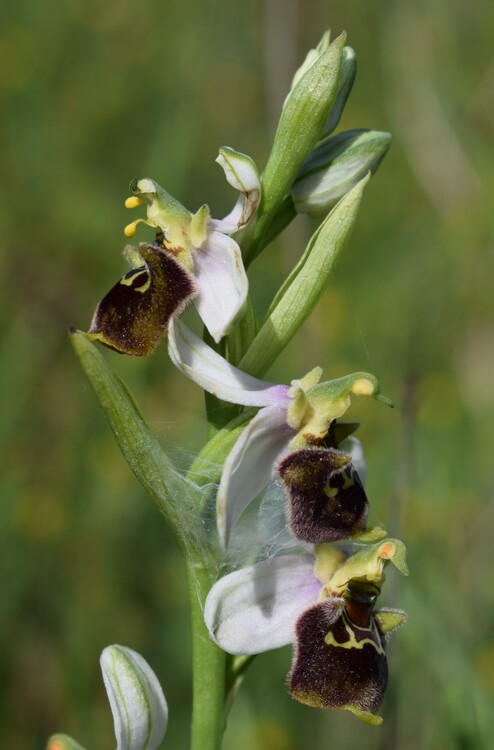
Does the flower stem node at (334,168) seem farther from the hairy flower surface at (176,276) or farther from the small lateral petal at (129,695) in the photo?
the small lateral petal at (129,695)

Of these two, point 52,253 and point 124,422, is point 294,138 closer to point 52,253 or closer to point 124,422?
point 124,422

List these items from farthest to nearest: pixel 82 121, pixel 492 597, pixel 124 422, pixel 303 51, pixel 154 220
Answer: pixel 303 51
pixel 82 121
pixel 492 597
pixel 154 220
pixel 124 422

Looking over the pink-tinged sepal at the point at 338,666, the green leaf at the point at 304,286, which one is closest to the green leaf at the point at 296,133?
the green leaf at the point at 304,286

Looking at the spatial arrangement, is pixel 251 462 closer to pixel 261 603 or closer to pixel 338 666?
pixel 261 603

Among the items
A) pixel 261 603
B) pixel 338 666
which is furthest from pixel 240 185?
pixel 338 666

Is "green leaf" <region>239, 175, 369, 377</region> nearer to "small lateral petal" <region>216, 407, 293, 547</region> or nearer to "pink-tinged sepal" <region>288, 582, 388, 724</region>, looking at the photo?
"small lateral petal" <region>216, 407, 293, 547</region>

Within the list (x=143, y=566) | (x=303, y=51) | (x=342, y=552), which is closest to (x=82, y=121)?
(x=303, y=51)

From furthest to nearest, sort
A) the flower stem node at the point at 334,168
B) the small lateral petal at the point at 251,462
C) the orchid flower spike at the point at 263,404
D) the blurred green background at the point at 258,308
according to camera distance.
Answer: the blurred green background at the point at 258,308, the flower stem node at the point at 334,168, the orchid flower spike at the point at 263,404, the small lateral petal at the point at 251,462

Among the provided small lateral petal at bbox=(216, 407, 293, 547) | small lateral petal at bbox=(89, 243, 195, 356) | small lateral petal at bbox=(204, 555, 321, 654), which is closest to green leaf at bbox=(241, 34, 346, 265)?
small lateral petal at bbox=(89, 243, 195, 356)
